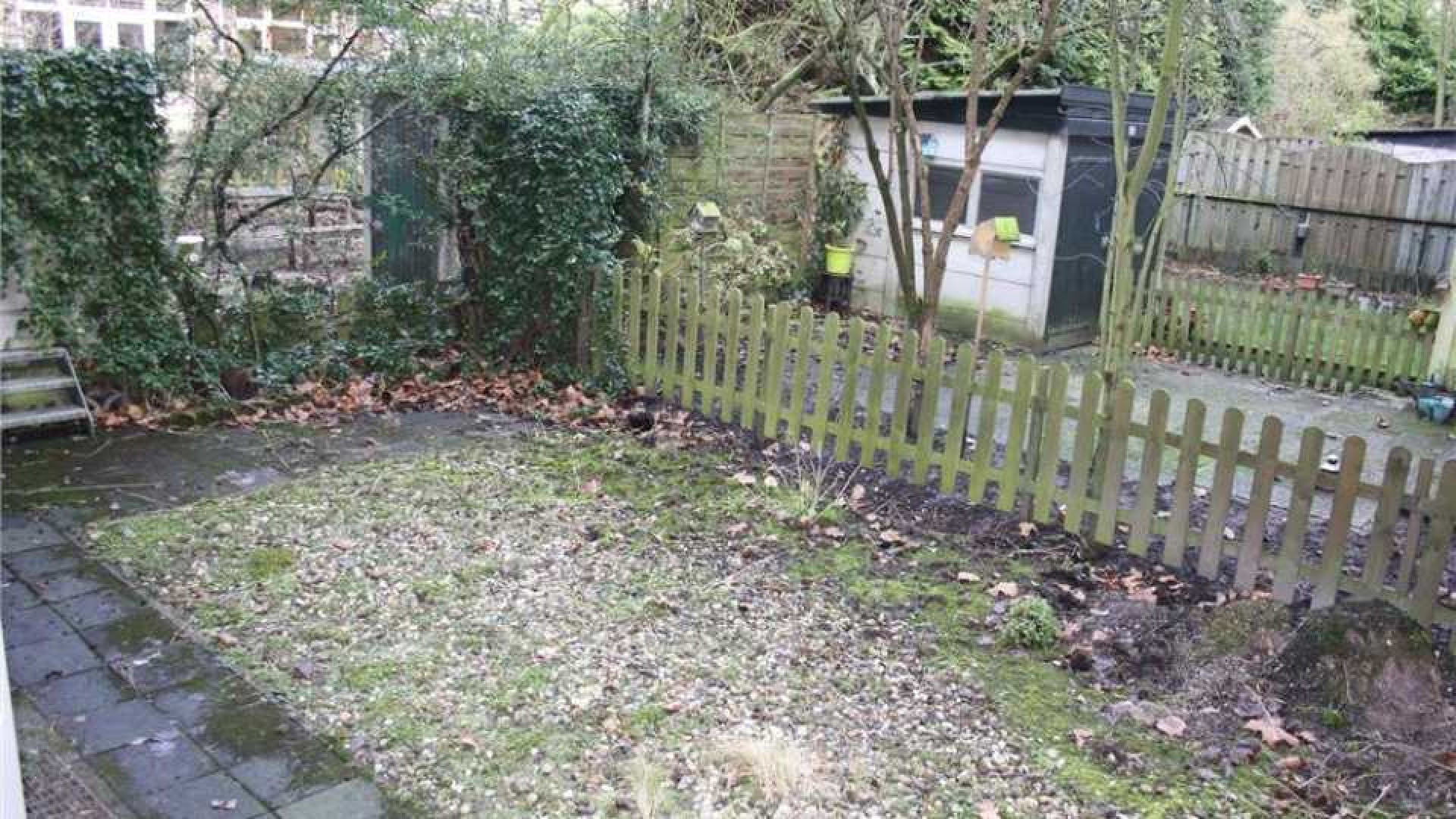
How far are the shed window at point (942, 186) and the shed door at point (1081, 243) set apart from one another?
1.10m

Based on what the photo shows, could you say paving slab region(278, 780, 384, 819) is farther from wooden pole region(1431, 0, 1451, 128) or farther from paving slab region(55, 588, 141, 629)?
wooden pole region(1431, 0, 1451, 128)

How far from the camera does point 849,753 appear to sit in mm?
4246

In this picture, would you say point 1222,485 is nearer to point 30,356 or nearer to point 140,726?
point 140,726

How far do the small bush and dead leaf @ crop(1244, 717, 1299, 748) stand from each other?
0.88m

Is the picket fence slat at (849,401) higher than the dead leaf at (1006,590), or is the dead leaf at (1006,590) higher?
the picket fence slat at (849,401)

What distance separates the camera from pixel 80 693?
14.7 feet

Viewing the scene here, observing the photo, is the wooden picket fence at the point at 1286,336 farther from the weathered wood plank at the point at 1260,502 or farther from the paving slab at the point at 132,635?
the paving slab at the point at 132,635

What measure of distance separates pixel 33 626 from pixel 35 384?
9.25 ft

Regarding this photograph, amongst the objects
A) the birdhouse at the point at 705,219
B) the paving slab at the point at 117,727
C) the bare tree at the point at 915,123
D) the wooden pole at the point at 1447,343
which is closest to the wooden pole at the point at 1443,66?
the wooden pole at the point at 1447,343

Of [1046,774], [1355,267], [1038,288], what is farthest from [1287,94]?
[1046,774]

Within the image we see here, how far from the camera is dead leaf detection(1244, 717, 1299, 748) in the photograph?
4387mm

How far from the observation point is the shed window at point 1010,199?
11.5 metres

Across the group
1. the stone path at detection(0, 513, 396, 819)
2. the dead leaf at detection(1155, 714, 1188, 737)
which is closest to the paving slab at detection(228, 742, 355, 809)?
the stone path at detection(0, 513, 396, 819)

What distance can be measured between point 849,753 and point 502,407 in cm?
480
